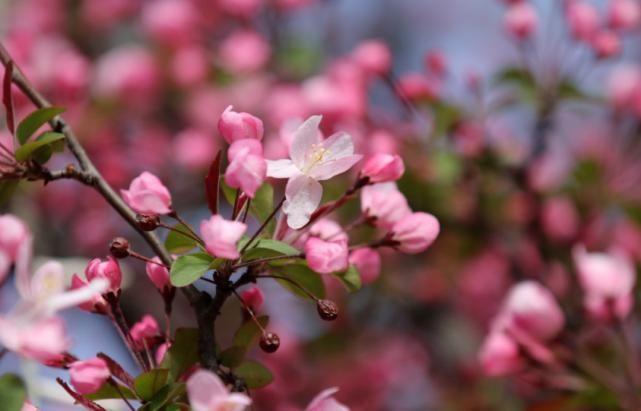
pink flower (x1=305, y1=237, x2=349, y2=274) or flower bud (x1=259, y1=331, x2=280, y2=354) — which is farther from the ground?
pink flower (x1=305, y1=237, x2=349, y2=274)

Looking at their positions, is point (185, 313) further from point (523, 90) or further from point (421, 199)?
point (523, 90)

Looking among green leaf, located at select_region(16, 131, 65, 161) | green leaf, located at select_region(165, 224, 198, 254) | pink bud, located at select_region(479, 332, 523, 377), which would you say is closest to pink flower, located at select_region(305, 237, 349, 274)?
green leaf, located at select_region(165, 224, 198, 254)

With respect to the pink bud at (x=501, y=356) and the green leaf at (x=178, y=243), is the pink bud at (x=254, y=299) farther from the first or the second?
the pink bud at (x=501, y=356)

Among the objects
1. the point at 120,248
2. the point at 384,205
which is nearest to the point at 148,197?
the point at 120,248

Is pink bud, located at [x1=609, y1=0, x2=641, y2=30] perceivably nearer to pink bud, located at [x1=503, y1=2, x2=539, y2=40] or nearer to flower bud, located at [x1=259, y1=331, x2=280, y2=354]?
pink bud, located at [x1=503, y1=2, x2=539, y2=40]

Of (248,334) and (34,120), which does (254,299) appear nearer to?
(248,334)

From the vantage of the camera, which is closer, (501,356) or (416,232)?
(416,232)

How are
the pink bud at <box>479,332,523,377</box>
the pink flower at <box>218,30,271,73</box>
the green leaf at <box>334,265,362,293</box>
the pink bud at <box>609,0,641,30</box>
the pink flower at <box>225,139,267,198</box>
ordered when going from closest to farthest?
the pink flower at <box>225,139,267,198</box>, the green leaf at <box>334,265,362,293</box>, the pink bud at <box>479,332,523,377</box>, the pink bud at <box>609,0,641,30</box>, the pink flower at <box>218,30,271,73</box>
